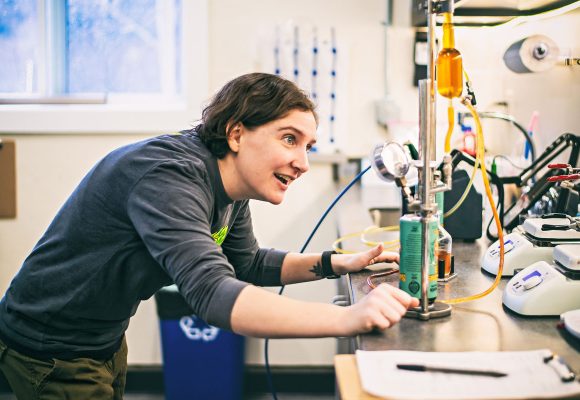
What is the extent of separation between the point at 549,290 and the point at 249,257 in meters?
0.73

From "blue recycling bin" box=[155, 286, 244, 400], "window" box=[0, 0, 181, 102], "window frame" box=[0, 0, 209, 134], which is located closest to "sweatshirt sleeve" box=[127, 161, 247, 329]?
"blue recycling bin" box=[155, 286, 244, 400]

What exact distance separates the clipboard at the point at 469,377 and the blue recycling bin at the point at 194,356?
5.90 feet

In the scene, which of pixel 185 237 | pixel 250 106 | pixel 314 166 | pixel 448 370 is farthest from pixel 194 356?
pixel 448 370

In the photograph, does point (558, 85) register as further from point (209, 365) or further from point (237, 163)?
point (209, 365)

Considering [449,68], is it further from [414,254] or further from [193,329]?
[193,329]

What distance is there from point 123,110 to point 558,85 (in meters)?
1.78

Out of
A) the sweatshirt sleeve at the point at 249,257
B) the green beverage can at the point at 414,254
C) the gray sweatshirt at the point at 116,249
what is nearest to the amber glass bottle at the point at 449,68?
the green beverage can at the point at 414,254

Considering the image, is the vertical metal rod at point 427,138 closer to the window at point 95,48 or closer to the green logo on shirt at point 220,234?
the green logo on shirt at point 220,234

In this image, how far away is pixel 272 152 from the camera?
1.31m

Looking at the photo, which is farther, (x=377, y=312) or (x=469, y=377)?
(x=377, y=312)

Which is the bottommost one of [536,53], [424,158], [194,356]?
[194,356]

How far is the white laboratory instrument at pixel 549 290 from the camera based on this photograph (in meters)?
1.10

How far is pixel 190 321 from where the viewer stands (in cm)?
262

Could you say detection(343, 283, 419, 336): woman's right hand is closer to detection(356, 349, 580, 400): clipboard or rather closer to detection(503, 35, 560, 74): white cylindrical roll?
detection(356, 349, 580, 400): clipboard
